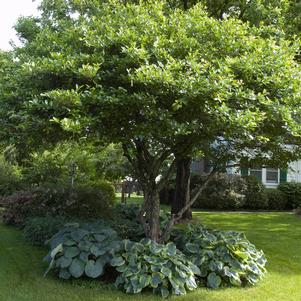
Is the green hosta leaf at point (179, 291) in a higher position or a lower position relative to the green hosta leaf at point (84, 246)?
lower

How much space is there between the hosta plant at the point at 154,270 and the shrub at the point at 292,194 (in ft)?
49.7

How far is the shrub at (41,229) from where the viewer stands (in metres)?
9.15

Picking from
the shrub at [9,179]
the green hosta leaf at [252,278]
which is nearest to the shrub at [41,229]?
the green hosta leaf at [252,278]

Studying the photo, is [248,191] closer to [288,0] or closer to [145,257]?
[288,0]

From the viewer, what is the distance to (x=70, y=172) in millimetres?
15844

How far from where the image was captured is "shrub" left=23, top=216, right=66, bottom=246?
30.0ft

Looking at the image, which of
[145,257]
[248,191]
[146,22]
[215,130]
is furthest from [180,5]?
[248,191]

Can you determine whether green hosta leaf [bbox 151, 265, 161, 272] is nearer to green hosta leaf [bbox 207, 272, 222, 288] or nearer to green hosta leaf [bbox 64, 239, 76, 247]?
green hosta leaf [bbox 207, 272, 222, 288]

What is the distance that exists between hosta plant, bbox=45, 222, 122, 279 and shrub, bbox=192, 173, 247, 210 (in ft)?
40.5

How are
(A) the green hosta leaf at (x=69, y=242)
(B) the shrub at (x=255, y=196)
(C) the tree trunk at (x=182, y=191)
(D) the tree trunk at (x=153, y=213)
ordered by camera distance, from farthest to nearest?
(B) the shrub at (x=255, y=196), (C) the tree trunk at (x=182, y=191), (D) the tree trunk at (x=153, y=213), (A) the green hosta leaf at (x=69, y=242)

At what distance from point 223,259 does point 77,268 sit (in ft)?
7.32

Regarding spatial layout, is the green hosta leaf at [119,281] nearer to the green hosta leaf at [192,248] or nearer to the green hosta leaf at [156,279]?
the green hosta leaf at [156,279]

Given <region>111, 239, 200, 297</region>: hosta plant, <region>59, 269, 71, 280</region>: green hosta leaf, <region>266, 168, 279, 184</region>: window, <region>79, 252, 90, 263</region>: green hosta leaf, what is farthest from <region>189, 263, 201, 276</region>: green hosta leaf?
<region>266, 168, 279, 184</region>: window

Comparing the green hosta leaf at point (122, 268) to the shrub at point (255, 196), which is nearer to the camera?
the green hosta leaf at point (122, 268)
